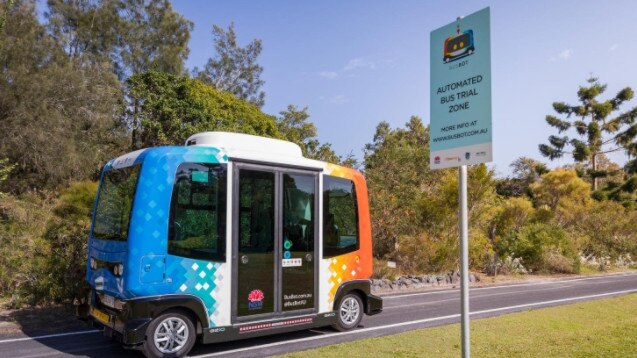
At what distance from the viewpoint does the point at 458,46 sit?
13.8 feet

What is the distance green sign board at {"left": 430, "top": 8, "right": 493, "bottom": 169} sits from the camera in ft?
13.1

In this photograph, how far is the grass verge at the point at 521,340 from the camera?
657 centimetres

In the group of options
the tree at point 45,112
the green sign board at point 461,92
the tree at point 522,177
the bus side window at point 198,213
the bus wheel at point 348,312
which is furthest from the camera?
the tree at point 522,177

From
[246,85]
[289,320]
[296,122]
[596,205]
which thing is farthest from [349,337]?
[246,85]

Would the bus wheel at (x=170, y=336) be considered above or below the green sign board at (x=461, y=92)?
below

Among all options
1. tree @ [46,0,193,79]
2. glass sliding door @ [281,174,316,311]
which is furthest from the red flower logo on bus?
tree @ [46,0,193,79]

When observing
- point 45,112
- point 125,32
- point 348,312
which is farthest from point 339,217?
point 125,32

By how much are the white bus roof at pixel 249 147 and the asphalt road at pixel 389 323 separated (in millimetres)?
2786

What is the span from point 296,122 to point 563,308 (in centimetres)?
2288

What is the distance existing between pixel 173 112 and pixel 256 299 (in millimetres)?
14910

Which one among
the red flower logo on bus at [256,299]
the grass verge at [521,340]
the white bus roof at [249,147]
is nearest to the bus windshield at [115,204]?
the white bus roof at [249,147]

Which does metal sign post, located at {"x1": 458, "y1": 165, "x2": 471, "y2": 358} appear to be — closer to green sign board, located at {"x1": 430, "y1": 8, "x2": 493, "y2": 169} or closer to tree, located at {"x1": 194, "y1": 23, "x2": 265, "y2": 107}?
green sign board, located at {"x1": 430, "y1": 8, "x2": 493, "y2": 169}

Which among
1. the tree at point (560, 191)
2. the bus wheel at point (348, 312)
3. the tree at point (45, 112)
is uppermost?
the tree at point (45, 112)

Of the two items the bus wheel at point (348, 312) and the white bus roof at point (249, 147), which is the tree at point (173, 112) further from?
the bus wheel at point (348, 312)
